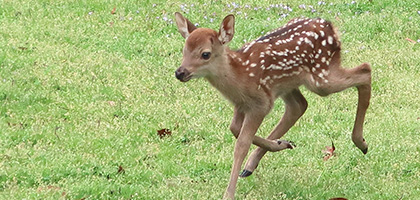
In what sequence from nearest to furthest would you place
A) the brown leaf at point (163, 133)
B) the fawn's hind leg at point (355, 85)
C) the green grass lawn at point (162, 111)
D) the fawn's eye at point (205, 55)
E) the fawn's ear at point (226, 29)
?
the fawn's eye at point (205, 55) < the fawn's ear at point (226, 29) < the green grass lawn at point (162, 111) < the fawn's hind leg at point (355, 85) < the brown leaf at point (163, 133)

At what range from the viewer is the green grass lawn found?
28.0ft

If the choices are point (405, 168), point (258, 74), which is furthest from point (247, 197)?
point (405, 168)

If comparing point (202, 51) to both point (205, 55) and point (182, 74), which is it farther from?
point (182, 74)

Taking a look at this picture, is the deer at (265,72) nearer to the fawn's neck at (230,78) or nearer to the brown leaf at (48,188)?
the fawn's neck at (230,78)

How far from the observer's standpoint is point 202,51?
312 inches

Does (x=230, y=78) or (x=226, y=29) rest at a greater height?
(x=226, y=29)

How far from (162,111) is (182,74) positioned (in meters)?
2.77

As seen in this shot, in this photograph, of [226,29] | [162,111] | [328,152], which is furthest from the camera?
[162,111]

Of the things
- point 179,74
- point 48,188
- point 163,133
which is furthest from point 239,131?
point 48,188

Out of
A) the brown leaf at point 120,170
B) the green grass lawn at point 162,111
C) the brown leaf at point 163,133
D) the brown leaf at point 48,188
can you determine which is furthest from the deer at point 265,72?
the brown leaf at point 48,188

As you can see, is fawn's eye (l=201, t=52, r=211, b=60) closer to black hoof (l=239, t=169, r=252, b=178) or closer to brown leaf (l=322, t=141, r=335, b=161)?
black hoof (l=239, t=169, r=252, b=178)

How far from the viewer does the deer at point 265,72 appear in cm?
801

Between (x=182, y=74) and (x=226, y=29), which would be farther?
(x=226, y=29)

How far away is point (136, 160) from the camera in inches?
358
